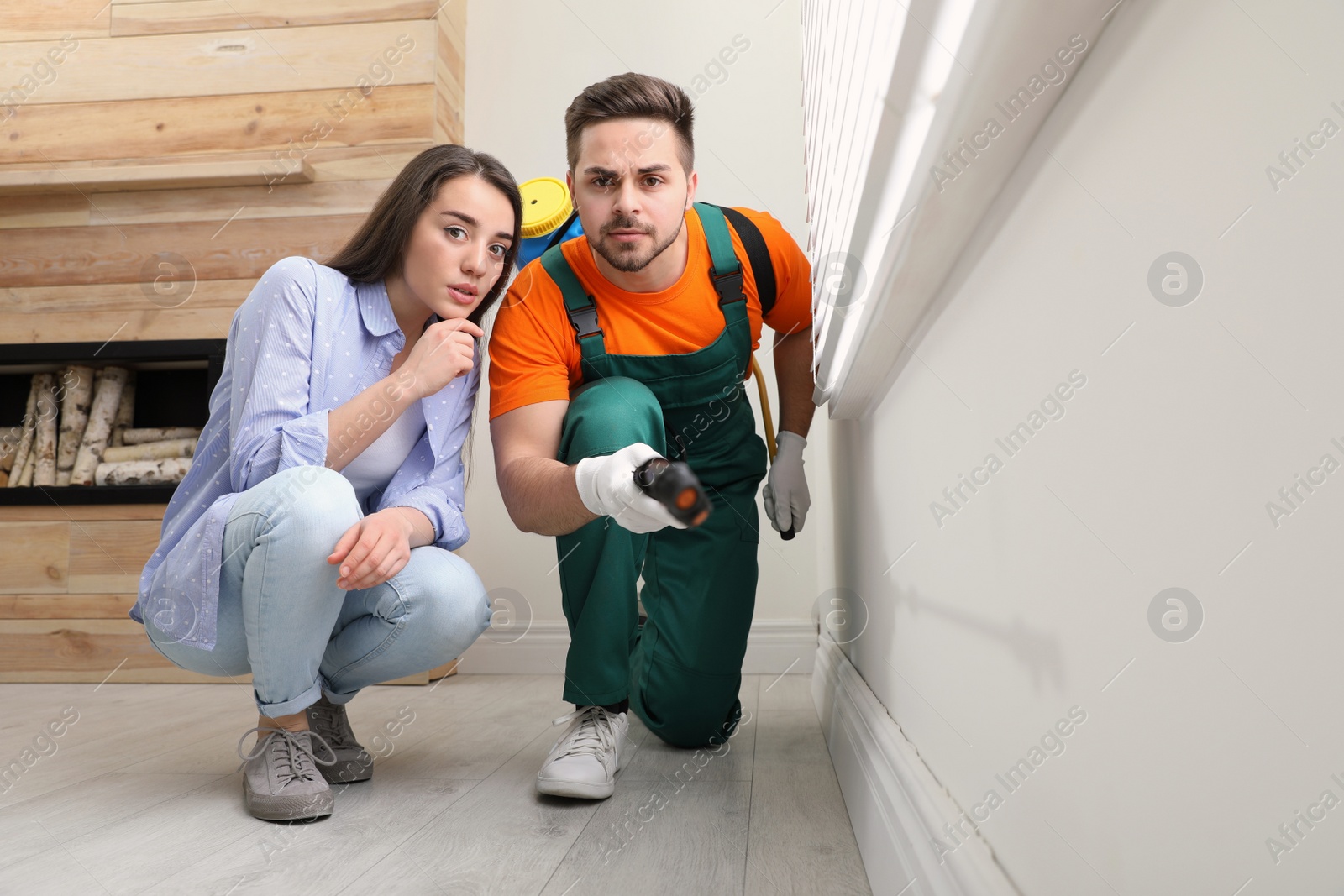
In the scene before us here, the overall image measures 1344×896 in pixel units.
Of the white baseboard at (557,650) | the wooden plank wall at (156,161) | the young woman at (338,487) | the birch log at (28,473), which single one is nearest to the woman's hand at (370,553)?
the young woman at (338,487)

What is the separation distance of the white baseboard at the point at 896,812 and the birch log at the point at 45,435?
2.19 m

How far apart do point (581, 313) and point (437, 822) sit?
2.23 feet

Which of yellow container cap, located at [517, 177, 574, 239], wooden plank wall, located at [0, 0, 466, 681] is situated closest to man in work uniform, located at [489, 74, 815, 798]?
yellow container cap, located at [517, 177, 574, 239]

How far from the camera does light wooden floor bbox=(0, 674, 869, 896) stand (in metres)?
0.78

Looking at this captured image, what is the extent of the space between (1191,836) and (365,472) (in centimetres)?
111

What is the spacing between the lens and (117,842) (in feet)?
2.91

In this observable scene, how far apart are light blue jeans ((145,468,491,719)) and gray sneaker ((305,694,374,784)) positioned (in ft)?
0.07

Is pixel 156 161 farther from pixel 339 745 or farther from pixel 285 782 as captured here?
pixel 285 782

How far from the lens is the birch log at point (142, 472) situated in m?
2.30

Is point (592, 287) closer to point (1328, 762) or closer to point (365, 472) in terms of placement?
point (365, 472)

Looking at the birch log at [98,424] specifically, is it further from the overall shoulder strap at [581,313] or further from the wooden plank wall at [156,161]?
the overall shoulder strap at [581,313]

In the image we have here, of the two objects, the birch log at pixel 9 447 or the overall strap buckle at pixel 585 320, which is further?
the birch log at pixel 9 447

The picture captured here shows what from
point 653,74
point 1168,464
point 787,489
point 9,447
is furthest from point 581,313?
point 9,447


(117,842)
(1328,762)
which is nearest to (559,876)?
(117,842)
